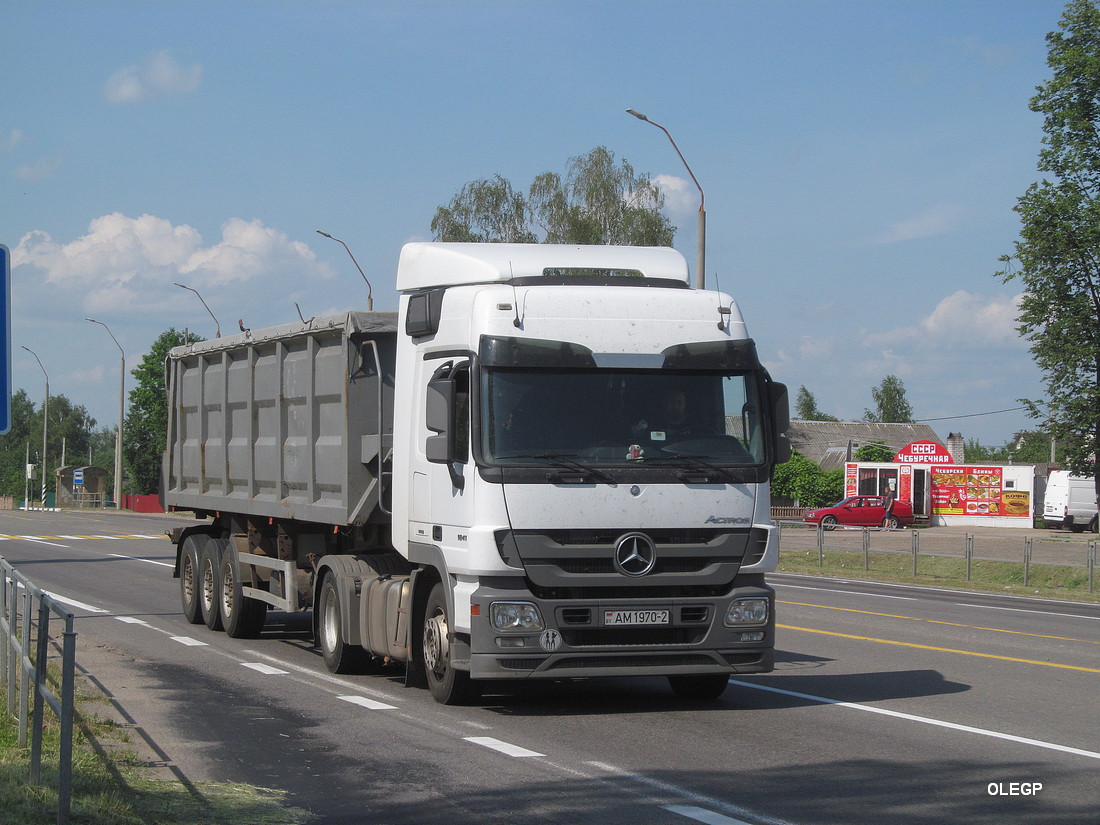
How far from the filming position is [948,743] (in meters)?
8.73

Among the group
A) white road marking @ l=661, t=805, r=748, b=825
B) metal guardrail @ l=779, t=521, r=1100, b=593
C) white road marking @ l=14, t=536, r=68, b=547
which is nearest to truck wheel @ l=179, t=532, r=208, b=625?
white road marking @ l=661, t=805, r=748, b=825

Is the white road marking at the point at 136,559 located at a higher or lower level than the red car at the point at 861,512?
lower

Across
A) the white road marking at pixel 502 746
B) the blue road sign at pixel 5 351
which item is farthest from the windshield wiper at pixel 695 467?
the blue road sign at pixel 5 351

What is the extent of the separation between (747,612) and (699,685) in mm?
1149

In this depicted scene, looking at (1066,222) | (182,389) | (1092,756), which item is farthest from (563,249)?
(1066,222)

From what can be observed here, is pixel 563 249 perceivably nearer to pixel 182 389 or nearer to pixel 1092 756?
pixel 1092 756

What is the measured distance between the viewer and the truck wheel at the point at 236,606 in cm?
1522

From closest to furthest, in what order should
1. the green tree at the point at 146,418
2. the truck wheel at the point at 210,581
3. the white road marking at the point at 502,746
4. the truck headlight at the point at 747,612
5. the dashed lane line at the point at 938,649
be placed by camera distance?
the white road marking at the point at 502,746 → the truck headlight at the point at 747,612 → the dashed lane line at the point at 938,649 → the truck wheel at the point at 210,581 → the green tree at the point at 146,418

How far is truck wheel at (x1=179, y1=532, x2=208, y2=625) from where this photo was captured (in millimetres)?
16875

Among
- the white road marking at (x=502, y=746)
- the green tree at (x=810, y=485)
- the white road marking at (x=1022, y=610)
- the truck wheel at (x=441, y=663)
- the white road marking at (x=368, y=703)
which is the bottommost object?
the white road marking at (x=1022, y=610)

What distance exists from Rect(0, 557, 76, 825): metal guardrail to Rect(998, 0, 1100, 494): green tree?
146ft

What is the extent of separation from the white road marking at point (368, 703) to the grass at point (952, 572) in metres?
19.1

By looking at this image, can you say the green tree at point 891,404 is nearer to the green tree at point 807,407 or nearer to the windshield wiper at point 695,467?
the green tree at point 807,407

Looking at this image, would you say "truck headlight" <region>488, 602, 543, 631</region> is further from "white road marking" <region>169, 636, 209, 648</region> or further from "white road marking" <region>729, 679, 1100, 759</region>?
"white road marking" <region>169, 636, 209, 648</region>
